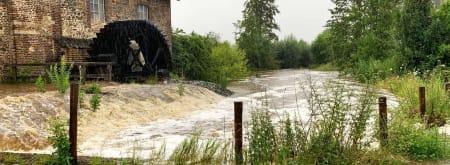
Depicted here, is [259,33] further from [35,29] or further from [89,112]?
[89,112]

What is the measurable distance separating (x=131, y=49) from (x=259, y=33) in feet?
104

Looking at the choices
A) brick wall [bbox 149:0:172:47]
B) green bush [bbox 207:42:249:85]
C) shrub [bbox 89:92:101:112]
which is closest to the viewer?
shrub [bbox 89:92:101:112]

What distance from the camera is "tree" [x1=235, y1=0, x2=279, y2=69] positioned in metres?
49.0

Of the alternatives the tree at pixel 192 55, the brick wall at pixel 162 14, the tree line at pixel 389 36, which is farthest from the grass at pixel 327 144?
the tree at pixel 192 55

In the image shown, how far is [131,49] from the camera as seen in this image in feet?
63.7

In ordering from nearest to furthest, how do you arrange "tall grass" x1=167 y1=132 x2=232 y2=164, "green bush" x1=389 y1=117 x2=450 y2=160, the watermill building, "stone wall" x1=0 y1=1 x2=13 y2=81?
1. "tall grass" x1=167 y1=132 x2=232 y2=164
2. "green bush" x1=389 y1=117 x2=450 y2=160
3. "stone wall" x1=0 y1=1 x2=13 y2=81
4. the watermill building

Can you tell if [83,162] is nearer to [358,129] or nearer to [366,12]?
[358,129]

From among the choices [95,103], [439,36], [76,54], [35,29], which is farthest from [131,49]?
[439,36]

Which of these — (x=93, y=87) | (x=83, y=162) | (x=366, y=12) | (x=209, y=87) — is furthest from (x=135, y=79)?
(x=366, y=12)

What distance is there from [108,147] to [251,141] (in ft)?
10.6

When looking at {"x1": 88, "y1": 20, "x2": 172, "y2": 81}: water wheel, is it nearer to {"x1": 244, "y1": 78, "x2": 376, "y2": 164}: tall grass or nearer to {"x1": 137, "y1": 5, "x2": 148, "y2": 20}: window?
{"x1": 137, "y1": 5, "x2": 148, "y2": 20}: window

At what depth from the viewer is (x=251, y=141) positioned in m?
5.75

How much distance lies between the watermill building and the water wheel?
75 cm

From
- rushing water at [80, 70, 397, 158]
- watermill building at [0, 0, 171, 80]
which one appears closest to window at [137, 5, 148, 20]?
watermill building at [0, 0, 171, 80]
